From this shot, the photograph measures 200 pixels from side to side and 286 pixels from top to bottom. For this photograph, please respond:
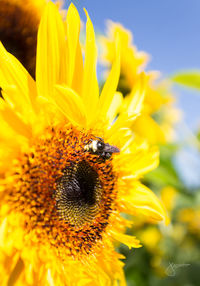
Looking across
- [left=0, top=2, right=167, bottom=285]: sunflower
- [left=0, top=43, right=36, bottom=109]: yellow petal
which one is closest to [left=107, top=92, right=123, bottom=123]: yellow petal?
[left=0, top=2, right=167, bottom=285]: sunflower

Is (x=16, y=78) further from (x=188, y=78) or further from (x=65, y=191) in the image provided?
(x=188, y=78)

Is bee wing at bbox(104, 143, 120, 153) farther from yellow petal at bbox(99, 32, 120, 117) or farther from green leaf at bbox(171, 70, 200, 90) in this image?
green leaf at bbox(171, 70, 200, 90)

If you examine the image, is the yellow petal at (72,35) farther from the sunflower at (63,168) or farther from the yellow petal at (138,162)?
the yellow petal at (138,162)

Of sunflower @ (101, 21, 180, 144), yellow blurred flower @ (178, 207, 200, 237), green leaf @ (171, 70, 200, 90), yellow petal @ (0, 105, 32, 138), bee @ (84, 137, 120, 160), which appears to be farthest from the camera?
yellow blurred flower @ (178, 207, 200, 237)

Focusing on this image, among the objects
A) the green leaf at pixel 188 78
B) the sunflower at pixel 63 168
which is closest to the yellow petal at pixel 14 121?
the sunflower at pixel 63 168

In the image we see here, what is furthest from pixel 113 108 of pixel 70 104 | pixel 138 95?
pixel 70 104

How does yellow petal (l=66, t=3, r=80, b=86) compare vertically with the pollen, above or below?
above
